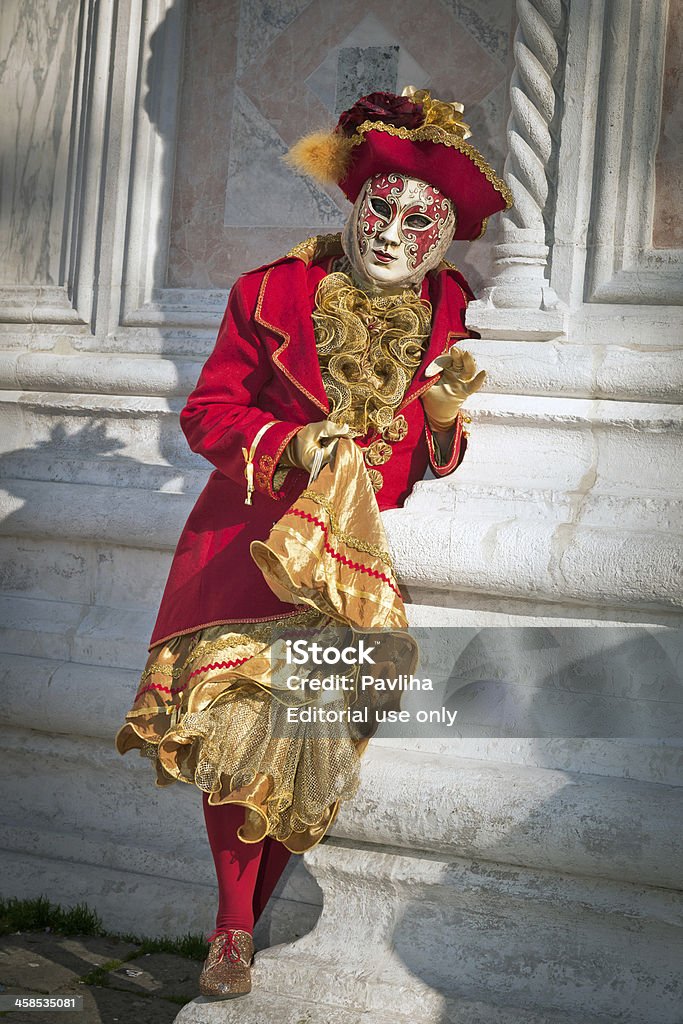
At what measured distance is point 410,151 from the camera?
2777mm

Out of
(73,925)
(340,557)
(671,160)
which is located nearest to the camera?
(340,557)

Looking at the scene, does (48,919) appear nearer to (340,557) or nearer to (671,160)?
(340,557)

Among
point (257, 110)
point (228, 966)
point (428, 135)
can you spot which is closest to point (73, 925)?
point (228, 966)

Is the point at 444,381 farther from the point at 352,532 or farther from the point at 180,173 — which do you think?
the point at 180,173

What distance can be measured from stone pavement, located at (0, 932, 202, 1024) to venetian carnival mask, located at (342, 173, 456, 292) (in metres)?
1.75

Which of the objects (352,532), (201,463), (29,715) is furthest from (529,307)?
(29,715)

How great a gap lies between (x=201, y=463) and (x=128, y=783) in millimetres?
957

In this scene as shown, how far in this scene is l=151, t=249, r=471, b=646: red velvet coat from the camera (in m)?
2.69

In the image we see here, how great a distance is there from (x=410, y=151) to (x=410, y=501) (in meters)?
0.80

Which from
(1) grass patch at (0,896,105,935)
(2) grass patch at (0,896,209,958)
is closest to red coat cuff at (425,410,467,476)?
(2) grass patch at (0,896,209,958)

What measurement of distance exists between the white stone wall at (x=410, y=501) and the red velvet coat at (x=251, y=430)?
207 millimetres

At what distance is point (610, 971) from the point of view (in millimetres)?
2504

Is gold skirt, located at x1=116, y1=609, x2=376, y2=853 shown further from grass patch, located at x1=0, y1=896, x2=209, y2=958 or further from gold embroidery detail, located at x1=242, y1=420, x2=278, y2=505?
grass patch, located at x1=0, y1=896, x2=209, y2=958

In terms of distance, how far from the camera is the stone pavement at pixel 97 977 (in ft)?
8.95
